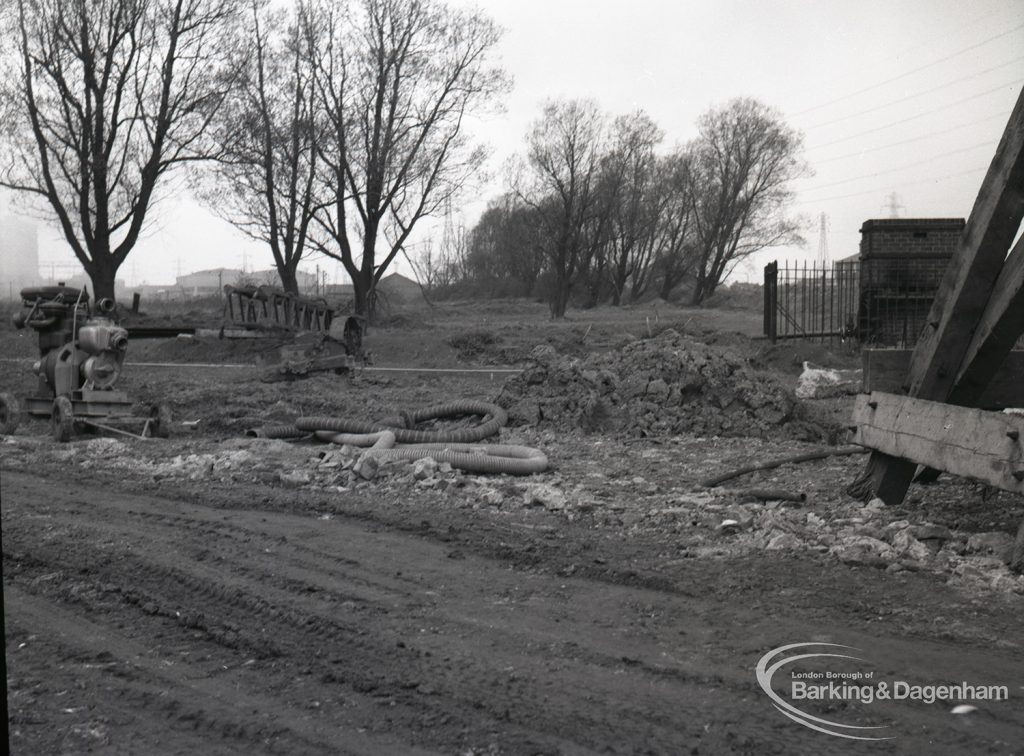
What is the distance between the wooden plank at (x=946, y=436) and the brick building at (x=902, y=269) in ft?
45.3

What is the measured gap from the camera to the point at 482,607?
4605mm

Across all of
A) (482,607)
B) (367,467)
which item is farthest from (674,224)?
(482,607)

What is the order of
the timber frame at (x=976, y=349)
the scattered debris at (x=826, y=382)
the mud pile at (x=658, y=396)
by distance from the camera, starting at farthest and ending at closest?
the scattered debris at (x=826, y=382)
the mud pile at (x=658, y=396)
the timber frame at (x=976, y=349)

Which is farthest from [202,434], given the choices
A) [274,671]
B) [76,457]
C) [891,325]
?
[891,325]

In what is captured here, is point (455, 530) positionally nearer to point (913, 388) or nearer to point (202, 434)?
point (913, 388)

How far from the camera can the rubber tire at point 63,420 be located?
36.2 ft

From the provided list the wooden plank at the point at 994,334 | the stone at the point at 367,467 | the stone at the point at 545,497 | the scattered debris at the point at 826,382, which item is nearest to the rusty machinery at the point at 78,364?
the stone at the point at 367,467

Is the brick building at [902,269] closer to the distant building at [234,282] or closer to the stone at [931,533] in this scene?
the stone at [931,533]

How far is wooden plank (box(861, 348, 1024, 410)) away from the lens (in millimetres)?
6105

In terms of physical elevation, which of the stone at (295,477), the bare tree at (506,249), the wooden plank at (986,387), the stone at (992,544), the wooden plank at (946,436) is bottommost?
the stone at (295,477)

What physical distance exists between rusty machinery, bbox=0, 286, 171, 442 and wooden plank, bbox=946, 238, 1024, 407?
913 centimetres

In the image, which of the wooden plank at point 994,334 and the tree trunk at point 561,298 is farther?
the tree trunk at point 561,298

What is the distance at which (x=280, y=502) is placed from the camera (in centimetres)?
725

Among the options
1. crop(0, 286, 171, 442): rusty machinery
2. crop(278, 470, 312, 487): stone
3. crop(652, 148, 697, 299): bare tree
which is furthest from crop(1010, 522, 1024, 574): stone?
crop(652, 148, 697, 299): bare tree
